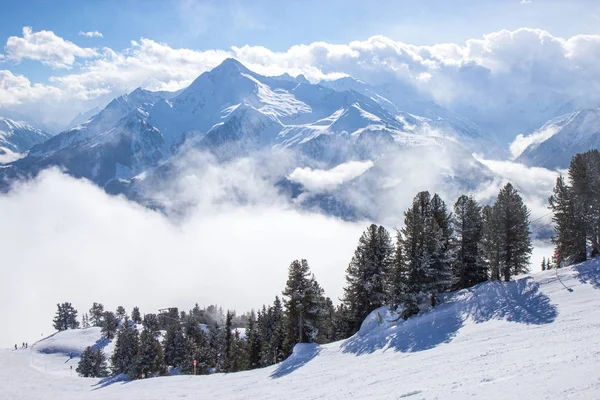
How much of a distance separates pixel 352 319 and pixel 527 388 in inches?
1613

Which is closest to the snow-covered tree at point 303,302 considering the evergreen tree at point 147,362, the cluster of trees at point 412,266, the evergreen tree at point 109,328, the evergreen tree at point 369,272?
the cluster of trees at point 412,266

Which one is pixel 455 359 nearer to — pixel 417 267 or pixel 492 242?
pixel 417 267

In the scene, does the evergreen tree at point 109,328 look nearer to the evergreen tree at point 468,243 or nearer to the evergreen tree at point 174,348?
the evergreen tree at point 174,348

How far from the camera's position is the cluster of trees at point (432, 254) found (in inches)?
1874

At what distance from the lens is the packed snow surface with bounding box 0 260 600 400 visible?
2022cm

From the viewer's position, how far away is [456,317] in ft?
137

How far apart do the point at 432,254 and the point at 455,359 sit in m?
19.9

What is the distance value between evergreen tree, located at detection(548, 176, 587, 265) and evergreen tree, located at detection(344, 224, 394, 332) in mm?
19756

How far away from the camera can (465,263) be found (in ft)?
191

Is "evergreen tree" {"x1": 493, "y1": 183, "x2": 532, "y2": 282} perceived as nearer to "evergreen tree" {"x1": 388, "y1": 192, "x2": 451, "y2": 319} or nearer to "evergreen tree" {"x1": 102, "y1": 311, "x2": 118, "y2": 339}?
"evergreen tree" {"x1": 388, "y1": 192, "x2": 451, "y2": 319}

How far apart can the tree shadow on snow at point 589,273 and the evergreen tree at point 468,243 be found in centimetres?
1243

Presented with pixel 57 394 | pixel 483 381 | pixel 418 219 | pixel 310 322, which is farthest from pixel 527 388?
pixel 57 394

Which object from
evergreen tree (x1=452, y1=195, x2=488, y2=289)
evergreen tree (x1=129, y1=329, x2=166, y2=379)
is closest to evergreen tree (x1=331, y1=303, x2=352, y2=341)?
evergreen tree (x1=452, y1=195, x2=488, y2=289)

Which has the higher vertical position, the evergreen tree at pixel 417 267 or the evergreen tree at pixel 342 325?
the evergreen tree at pixel 417 267
